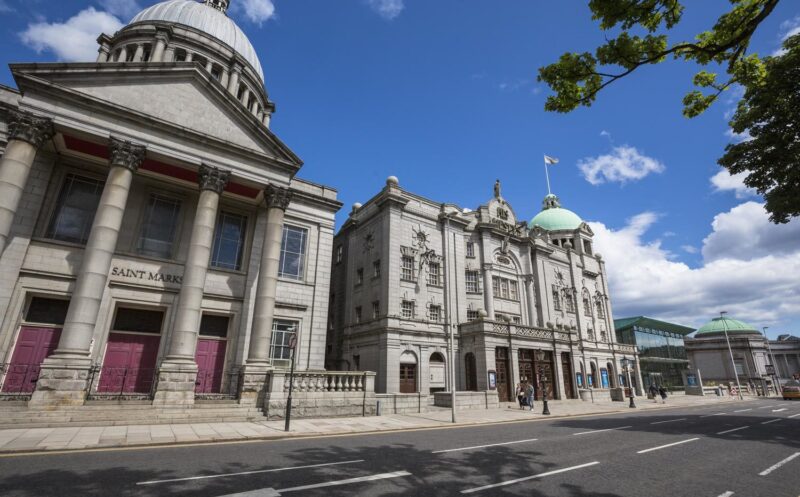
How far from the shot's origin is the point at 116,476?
7527 millimetres

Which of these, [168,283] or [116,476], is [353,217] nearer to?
[168,283]

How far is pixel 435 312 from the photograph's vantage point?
110 ft

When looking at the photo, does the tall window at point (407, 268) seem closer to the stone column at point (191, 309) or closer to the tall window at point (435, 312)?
the tall window at point (435, 312)

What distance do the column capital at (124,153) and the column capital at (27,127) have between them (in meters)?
2.42

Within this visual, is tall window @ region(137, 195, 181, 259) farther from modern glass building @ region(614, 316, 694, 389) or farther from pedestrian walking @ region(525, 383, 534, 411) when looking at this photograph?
modern glass building @ region(614, 316, 694, 389)

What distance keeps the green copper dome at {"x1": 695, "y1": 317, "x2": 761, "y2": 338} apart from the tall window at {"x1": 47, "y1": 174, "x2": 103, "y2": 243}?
3948 inches

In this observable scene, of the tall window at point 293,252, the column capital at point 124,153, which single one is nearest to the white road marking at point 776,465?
the tall window at point 293,252

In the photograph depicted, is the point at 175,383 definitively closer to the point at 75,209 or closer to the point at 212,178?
the point at 212,178

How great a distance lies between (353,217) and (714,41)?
33.3 meters

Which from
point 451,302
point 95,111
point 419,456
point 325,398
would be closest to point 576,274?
point 451,302

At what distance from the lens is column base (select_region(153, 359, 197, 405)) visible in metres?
16.2

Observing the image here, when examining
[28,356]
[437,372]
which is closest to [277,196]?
[28,356]

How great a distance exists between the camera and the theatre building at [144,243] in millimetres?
16500

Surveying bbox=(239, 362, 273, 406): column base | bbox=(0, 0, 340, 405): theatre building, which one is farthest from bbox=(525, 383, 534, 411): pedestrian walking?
bbox=(239, 362, 273, 406): column base
